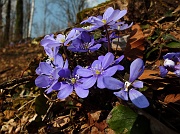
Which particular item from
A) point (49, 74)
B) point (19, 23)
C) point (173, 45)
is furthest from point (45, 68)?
point (19, 23)

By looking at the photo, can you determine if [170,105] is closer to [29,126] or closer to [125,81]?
[125,81]

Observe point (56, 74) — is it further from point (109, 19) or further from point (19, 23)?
point (19, 23)

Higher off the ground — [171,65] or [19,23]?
[19,23]

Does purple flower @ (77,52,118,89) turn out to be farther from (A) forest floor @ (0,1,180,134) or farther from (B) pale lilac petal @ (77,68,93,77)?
(A) forest floor @ (0,1,180,134)

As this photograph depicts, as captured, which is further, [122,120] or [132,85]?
[122,120]

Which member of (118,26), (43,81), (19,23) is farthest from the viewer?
(19,23)

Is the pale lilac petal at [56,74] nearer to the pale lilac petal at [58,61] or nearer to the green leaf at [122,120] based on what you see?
the pale lilac petal at [58,61]

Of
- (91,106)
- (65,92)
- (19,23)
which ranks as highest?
(19,23)

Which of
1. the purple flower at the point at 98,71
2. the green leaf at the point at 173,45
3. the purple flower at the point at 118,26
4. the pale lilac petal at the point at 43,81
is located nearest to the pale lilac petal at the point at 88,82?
the purple flower at the point at 98,71
